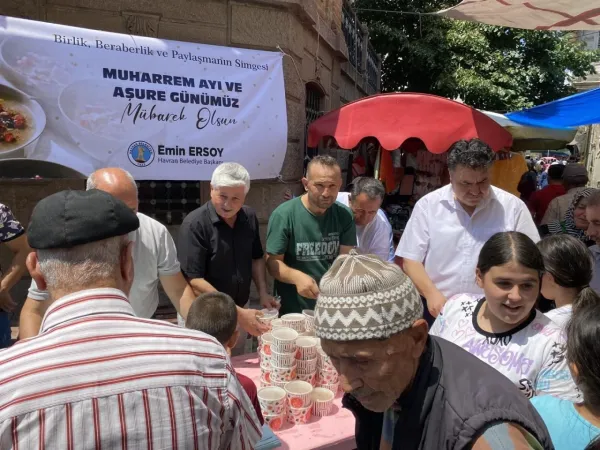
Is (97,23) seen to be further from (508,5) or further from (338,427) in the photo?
(338,427)

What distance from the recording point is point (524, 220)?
255 cm

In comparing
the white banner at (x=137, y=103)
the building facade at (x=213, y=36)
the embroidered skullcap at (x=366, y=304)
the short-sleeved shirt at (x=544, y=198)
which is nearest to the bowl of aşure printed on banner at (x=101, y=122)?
the white banner at (x=137, y=103)

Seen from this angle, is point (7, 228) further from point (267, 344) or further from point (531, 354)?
point (531, 354)

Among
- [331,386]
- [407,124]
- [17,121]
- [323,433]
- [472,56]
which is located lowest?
[323,433]

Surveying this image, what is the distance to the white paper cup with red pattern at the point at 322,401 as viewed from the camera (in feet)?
6.55

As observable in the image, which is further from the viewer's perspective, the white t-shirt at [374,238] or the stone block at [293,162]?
the stone block at [293,162]

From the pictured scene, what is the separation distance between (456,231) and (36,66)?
3.40 m

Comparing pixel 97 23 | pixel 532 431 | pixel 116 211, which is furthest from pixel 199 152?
pixel 532 431

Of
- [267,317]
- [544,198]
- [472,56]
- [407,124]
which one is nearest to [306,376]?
[267,317]

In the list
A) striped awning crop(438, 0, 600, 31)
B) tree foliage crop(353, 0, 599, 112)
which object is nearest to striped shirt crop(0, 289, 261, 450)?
striped awning crop(438, 0, 600, 31)

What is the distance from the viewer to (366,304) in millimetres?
995

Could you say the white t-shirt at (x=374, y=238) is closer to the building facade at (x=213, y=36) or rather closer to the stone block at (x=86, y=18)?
the building facade at (x=213, y=36)

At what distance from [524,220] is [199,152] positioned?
114 inches

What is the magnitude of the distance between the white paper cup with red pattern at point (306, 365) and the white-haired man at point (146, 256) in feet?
2.55
